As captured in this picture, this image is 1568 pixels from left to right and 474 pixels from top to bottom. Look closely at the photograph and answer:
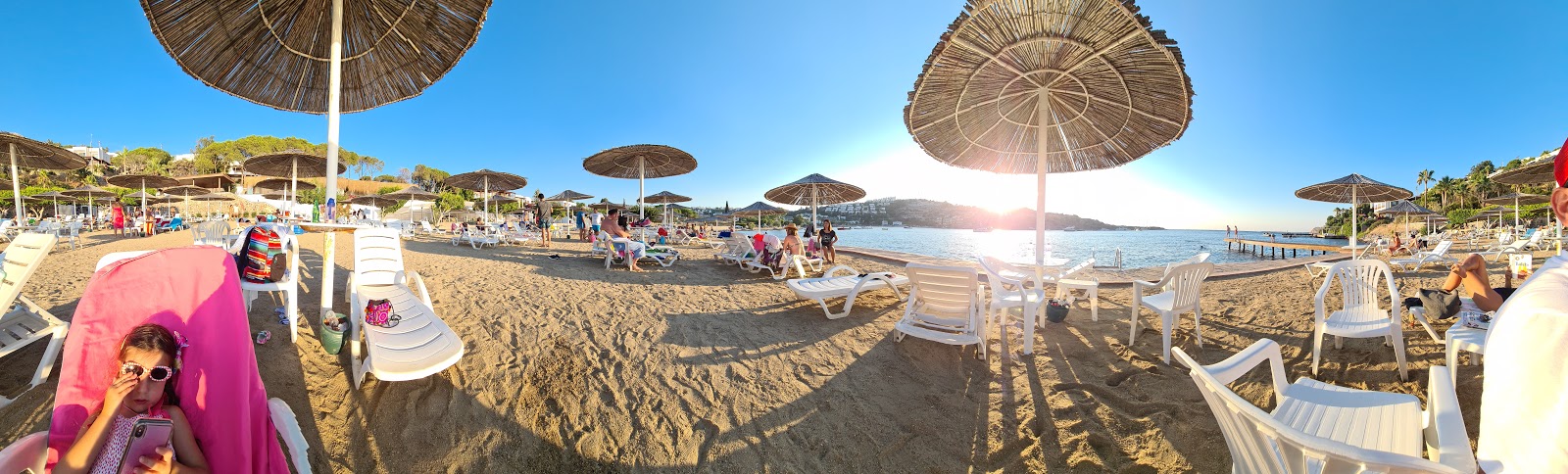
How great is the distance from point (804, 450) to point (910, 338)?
1.94m

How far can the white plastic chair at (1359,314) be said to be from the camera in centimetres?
310

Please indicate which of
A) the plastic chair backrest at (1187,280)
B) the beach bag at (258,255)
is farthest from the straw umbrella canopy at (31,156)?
the plastic chair backrest at (1187,280)

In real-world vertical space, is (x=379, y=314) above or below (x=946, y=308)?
above

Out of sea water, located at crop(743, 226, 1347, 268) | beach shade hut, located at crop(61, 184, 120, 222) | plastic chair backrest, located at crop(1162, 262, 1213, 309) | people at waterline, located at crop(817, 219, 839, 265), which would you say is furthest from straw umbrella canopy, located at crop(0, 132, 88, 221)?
plastic chair backrest, located at crop(1162, 262, 1213, 309)

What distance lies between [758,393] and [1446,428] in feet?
9.27

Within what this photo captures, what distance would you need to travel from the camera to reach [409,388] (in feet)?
9.40

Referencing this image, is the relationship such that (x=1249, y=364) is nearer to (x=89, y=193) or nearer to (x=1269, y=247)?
(x=89, y=193)

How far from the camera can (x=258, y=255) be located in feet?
11.2

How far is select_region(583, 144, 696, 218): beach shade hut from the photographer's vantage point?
952 centimetres

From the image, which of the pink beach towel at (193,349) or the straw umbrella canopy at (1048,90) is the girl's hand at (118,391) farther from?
the straw umbrella canopy at (1048,90)

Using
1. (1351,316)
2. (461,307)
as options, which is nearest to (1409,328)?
(1351,316)

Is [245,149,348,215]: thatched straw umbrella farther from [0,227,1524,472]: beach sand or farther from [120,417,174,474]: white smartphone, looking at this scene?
[120,417,174,474]: white smartphone

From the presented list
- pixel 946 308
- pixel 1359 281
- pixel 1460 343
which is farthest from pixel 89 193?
pixel 1359 281

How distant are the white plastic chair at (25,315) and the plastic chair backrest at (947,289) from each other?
16.9 ft
